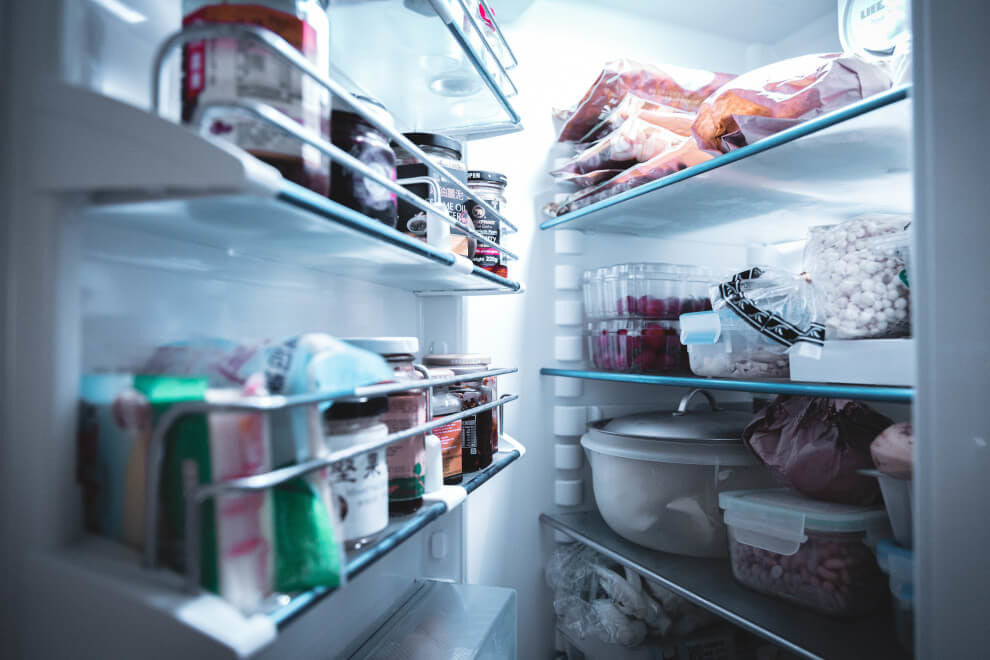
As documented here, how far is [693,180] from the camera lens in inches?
39.9

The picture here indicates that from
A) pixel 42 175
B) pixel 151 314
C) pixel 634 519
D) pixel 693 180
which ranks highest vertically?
pixel 693 180

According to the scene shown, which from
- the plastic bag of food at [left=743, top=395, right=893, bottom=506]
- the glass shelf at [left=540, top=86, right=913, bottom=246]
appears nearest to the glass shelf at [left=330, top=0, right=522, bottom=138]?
the glass shelf at [left=540, top=86, right=913, bottom=246]

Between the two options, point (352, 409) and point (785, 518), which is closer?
point (352, 409)

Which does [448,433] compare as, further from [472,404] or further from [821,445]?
[821,445]

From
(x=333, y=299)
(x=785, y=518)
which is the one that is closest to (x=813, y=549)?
(x=785, y=518)

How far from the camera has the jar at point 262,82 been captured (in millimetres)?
446

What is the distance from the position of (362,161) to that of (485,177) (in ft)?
1.60

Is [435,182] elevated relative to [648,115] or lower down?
lower down

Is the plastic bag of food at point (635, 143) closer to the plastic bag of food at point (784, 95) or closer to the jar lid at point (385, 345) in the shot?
the plastic bag of food at point (784, 95)

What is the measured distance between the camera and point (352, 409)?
22.3 inches

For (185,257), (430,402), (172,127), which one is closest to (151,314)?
(185,257)

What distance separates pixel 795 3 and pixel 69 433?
1839 mm

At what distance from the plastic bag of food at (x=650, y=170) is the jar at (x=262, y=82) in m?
0.79

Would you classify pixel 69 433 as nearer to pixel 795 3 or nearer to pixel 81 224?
pixel 81 224
